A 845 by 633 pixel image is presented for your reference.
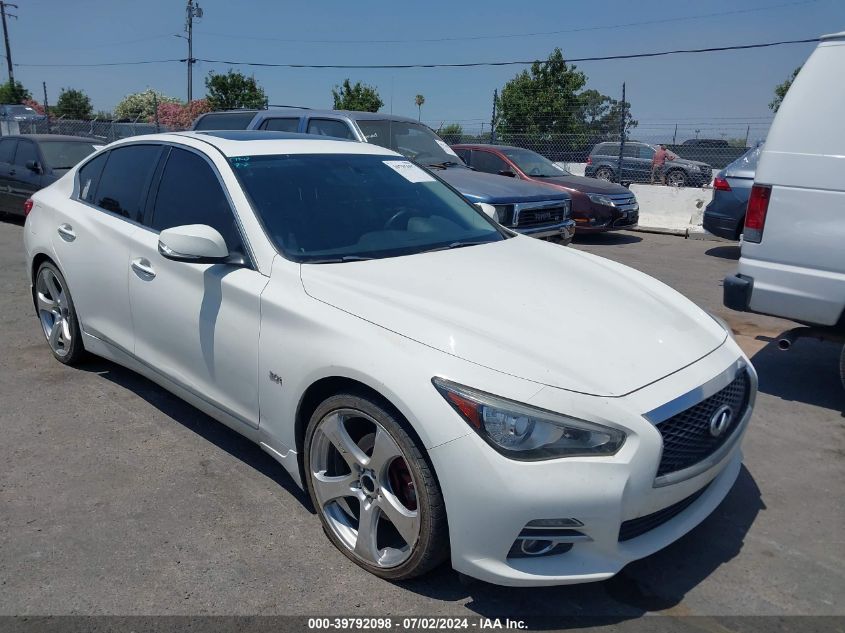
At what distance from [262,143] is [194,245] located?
36.8 inches

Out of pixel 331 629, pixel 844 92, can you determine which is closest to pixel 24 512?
pixel 331 629

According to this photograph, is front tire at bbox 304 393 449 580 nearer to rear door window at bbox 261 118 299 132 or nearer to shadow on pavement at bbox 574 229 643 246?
rear door window at bbox 261 118 299 132

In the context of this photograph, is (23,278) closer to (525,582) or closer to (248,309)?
(248,309)

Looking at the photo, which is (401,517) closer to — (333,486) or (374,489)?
(374,489)

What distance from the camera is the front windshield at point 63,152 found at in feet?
36.8

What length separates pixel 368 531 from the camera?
110 inches

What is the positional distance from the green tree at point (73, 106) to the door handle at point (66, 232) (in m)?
53.7

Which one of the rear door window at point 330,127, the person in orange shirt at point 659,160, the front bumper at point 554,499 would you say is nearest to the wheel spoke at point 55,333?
the front bumper at point 554,499

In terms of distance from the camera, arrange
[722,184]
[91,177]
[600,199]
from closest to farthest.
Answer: [91,177]
[722,184]
[600,199]

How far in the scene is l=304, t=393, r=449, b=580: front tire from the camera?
2506 millimetres

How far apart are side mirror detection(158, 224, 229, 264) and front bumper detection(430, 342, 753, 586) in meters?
1.44

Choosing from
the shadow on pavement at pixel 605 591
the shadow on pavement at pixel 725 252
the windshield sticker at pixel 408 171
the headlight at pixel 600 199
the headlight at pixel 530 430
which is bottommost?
the shadow on pavement at pixel 605 591

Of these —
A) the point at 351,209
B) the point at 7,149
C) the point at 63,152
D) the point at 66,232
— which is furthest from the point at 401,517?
the point at 7,149

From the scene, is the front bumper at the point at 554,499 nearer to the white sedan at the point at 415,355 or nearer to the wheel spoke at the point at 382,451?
the white sedan at the point at 415,355
